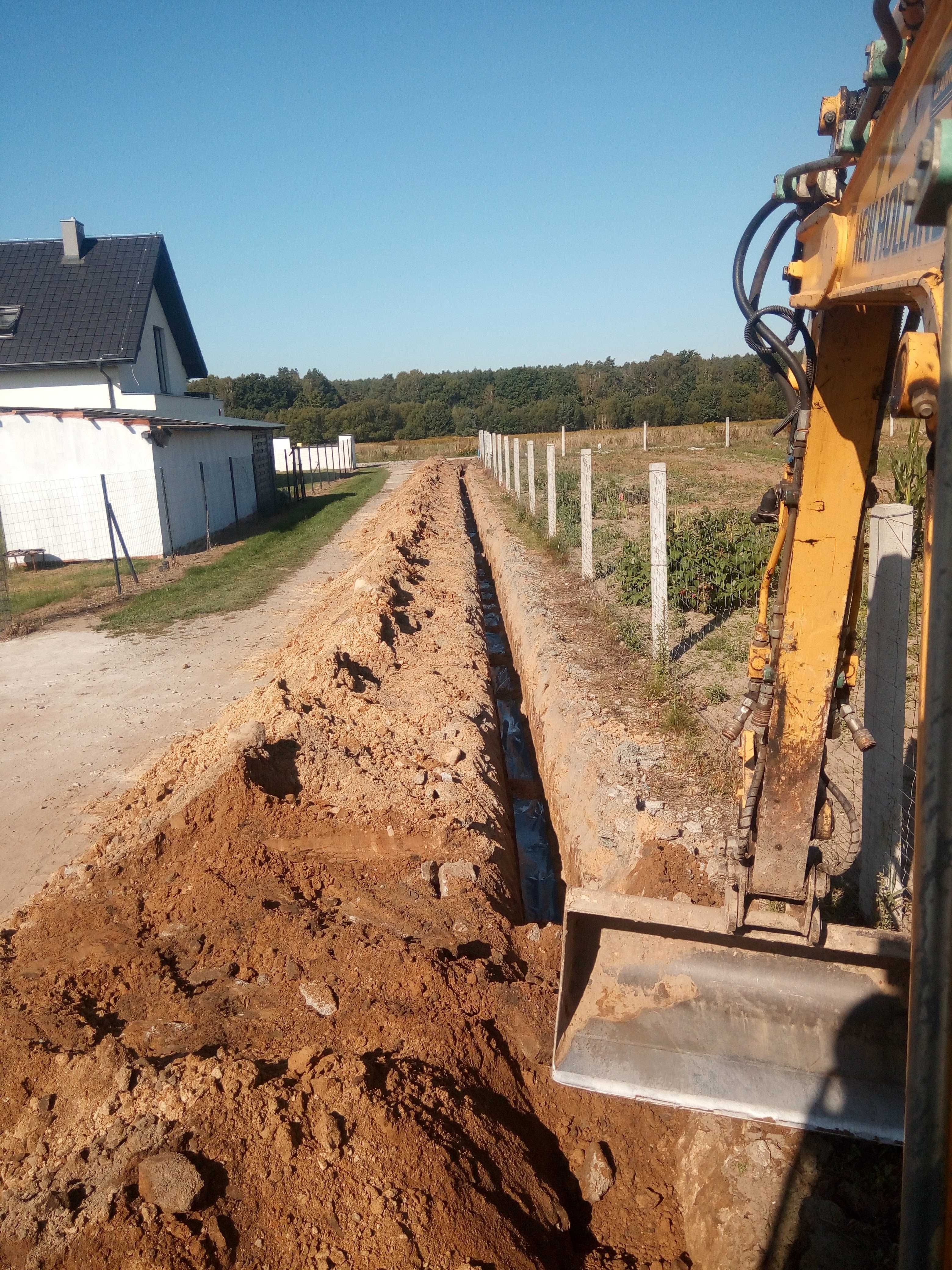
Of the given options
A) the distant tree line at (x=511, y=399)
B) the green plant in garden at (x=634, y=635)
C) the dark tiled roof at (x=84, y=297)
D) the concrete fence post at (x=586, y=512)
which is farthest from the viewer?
the distant tree line at (x=511, y=399)

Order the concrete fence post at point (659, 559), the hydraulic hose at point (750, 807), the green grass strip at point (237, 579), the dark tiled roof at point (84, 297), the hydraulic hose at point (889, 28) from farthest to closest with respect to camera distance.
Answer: the dark tiled roof at point (84, 297) → the green grass strip at point (237, 579) → the concrete fence post at point (659, 559) → the hydraulic hose at point (750, 807) → the hydraulic hose at point (889, 28)

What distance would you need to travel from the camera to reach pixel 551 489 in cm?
1486

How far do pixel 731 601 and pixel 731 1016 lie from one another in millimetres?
7316

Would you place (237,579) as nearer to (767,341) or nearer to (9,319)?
(9,319)

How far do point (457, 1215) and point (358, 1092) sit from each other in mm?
503

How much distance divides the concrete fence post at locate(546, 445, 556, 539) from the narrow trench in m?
3.07

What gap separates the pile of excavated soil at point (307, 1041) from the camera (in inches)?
107

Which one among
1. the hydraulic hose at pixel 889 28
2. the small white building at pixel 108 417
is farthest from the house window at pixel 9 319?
the hydraulic hose at pixel 889 28

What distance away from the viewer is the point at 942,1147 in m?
1.21

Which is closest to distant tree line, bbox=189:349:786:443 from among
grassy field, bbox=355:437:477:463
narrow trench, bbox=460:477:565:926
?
grassy field, bbox=355:437:477:463

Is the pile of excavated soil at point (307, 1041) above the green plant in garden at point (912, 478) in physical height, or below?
below

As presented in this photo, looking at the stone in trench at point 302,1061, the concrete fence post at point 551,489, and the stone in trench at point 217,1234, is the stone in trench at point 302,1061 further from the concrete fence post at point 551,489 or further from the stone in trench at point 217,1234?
the concrete fence post at point 551,489

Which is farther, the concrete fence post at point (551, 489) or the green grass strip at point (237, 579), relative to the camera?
the concrete fence post at point (551, 489)

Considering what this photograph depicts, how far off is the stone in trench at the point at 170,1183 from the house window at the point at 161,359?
23.2 m
